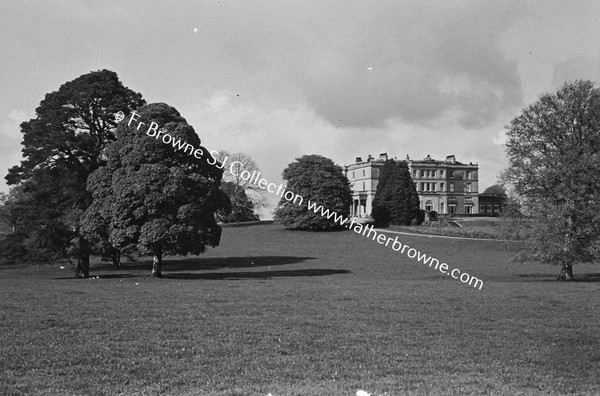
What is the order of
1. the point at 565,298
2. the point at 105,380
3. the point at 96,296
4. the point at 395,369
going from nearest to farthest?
the point at 105,380 → the point at 395,369 → the point at 96,296 → the point at 565,298

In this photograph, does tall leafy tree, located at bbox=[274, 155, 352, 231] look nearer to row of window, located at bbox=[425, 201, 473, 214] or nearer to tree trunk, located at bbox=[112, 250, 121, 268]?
tree trunk, located at bbox=[112, 250, 121, 268]

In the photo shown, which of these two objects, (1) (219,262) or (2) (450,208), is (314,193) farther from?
(2) (450,208)

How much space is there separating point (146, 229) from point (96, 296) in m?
12.1

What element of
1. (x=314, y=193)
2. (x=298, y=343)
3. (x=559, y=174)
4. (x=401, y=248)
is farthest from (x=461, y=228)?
(x=298, y=343)

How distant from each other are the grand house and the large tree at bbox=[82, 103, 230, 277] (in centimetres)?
9412

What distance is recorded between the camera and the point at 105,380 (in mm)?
8891

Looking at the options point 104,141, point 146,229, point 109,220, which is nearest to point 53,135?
point 104,141

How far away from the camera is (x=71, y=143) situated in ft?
117

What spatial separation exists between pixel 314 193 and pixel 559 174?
2022 inches

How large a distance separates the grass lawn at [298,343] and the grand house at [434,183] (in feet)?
345

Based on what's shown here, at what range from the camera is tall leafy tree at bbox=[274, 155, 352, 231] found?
271 ft

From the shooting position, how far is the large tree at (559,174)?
111 feet

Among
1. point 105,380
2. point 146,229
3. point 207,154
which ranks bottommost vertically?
point 105,380

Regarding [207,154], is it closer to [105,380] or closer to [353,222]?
[105,380]
